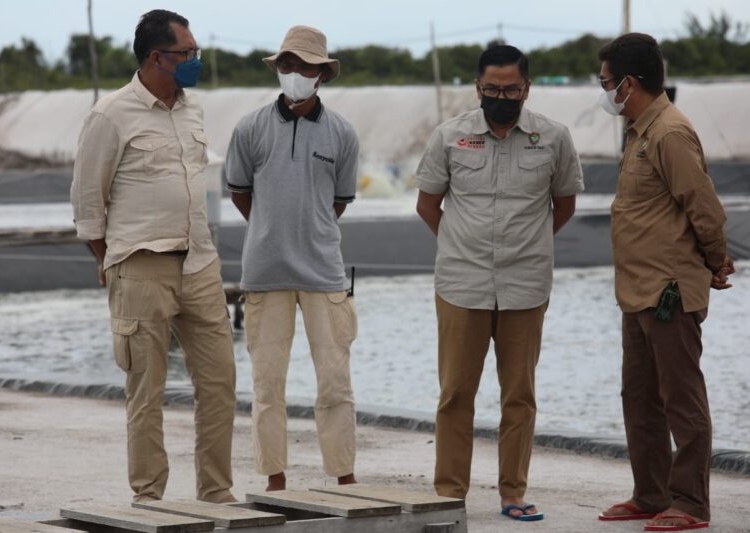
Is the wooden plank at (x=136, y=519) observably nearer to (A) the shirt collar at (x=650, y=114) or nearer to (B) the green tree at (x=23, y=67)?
(A) the shirt collar at (x=650, y=114)

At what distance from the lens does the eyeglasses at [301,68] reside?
650cm

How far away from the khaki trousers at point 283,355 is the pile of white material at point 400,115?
129ft

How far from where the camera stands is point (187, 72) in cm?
614

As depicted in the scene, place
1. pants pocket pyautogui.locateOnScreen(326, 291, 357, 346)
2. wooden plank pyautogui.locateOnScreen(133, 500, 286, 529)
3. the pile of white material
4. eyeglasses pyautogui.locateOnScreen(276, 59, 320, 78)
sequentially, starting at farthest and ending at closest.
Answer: the pile of white material < pants pocket pyautogui.locateOnScreen(326, 291, 357, 346) < eyeglasses pyautogui.locateOnScreen(276, 59, 320, 78) < wooden plank pyautogui.locateOnScreen(133, 500, 286, 529)

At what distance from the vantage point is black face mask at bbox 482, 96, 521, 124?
6238mm

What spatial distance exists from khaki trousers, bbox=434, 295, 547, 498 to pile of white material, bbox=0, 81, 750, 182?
39461 mm

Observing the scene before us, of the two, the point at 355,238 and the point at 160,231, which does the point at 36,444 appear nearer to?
the point at 160,231

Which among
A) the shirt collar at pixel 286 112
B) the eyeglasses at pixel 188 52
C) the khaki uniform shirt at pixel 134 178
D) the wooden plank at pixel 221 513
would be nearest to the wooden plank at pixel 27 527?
the wooden plank at pixel 221 513

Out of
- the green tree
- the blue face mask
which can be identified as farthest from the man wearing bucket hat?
the green tree

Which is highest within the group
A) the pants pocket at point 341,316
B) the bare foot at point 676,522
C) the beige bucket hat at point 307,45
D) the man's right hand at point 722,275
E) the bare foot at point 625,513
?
the beige bucket hat at point 307,45

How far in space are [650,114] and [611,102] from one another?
178 mm

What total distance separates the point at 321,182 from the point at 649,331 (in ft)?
4.91

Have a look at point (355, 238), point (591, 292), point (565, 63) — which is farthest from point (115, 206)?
point (565, 63)

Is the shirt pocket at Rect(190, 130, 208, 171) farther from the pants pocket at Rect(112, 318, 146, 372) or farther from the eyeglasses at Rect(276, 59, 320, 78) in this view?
the pants pocket at Rect(112, 318, 146, 372)
